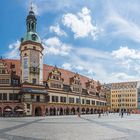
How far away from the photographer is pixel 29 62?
84.2 meters

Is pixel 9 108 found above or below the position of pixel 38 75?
below

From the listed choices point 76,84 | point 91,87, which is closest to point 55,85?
point 76,84

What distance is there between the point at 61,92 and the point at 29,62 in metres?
16.6

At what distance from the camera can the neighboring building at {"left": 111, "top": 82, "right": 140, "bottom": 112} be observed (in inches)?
6850

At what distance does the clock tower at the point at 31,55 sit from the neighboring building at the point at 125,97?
316 feet

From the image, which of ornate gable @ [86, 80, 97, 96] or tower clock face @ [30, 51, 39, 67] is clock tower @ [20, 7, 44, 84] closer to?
tower clock face @ [30, 51, 39, 67]

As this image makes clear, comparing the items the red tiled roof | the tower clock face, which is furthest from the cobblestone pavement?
the red tiled roof

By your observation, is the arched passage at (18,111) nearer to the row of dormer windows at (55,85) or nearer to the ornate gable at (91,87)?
the row of dormer windows at (55,85)

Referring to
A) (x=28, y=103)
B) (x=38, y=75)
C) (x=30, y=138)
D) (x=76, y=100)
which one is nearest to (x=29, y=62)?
(x=38, y=75)

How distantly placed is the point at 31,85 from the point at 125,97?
103370 mm

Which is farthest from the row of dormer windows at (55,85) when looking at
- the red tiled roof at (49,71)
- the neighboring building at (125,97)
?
the neighboring building at (125,97)

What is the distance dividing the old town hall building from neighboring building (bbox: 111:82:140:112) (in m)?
80.8

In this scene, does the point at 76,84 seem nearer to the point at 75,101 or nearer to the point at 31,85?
the point at 75,101

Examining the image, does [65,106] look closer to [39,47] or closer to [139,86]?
[39,47]
